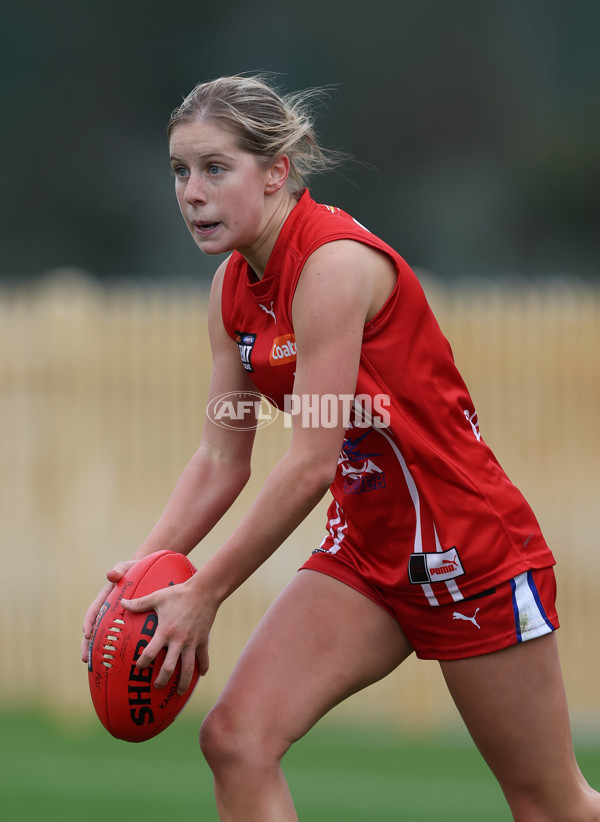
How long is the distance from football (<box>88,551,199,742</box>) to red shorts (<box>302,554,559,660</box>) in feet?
2.05

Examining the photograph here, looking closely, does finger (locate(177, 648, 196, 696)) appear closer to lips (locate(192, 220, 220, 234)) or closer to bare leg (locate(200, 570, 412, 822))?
bare leg (locate(200, 570, 412, 822))

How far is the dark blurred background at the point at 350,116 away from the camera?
16.3 metres

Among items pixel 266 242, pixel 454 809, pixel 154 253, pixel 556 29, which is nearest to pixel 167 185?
pixel 154 253

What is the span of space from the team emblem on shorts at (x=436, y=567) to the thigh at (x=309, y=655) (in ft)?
0.64

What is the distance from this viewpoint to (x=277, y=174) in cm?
329

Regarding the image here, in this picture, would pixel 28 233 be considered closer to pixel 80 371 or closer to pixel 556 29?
pixel 556 29

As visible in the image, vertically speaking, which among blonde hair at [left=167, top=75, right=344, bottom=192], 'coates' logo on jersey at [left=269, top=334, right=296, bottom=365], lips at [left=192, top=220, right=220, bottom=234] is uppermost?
blonde hair at [left=167, top=75, right=344, bottom=192]

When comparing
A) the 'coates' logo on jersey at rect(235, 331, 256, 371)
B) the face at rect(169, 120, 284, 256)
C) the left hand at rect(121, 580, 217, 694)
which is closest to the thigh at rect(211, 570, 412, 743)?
the left hand at rect(121, 580, 217, 694)

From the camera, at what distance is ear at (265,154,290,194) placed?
3.27 m

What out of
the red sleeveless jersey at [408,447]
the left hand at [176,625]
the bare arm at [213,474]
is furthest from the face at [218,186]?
the left hand at [176,625]

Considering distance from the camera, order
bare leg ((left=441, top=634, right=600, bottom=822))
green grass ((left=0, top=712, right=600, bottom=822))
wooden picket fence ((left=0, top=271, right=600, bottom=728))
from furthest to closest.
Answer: wooden picket fence ((left=0, top=271, right=600, bottom=728))
green grass ((left=0, top=712, right=600, bottom=822))
bare leg ((left=441, top=634, right=600, bottom=822))

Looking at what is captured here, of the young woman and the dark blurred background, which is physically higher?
the dark blurred background

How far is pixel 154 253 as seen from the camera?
1662 cm

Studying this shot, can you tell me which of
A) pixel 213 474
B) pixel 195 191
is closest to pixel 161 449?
pixel 213 474
